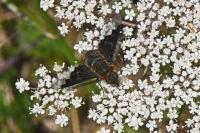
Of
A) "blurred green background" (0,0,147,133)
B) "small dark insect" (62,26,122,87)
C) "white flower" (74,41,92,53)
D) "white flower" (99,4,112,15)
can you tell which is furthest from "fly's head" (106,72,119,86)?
"blurred green background" (0,0,147,133)

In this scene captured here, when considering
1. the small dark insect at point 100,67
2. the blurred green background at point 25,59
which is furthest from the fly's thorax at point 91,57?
the blurred green background at point 25,59

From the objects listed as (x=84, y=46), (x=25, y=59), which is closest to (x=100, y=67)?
(x=84, y=46)

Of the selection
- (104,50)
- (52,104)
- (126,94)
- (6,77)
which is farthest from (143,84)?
(6,77)

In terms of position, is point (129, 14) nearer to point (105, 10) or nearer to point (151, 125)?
point (105, 10)

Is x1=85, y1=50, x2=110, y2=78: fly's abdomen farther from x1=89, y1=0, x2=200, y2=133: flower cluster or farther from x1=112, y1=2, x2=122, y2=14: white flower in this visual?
x1=112, y1=2, x2=122, y2=14: white flower

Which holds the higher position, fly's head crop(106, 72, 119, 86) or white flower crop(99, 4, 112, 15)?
white flower crop(99, 4, 112, 15)

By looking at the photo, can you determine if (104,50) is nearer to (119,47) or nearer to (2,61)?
(119,47)

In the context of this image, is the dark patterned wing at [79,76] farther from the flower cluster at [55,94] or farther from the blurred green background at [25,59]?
the blurred green background at [25,59]
